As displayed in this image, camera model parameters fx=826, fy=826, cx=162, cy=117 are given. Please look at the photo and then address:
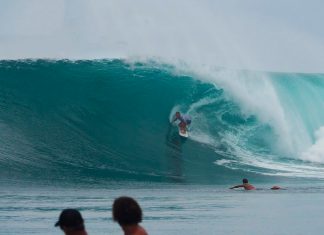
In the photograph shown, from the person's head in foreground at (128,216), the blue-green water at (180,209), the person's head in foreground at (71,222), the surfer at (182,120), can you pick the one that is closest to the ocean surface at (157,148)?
the blue-green water at (180,209)

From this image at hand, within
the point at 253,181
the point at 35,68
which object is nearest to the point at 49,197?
the point at 253,181

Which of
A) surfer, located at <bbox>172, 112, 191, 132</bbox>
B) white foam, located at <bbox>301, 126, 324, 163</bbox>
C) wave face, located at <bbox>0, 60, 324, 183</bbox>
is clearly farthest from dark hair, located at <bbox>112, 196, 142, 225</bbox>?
white foam, located at <bbox>301, 126, 324, 163</bbox>

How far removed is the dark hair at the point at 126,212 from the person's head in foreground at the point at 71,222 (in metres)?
0.35

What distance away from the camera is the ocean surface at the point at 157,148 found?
1199 centimetres

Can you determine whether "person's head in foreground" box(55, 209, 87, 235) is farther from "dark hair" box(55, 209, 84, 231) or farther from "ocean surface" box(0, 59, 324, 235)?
"ocean surface" box(0, 59, 324, 235)

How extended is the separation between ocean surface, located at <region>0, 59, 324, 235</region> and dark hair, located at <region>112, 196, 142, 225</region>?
5.17 meters

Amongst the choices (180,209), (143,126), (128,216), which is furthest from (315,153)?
(128,216)

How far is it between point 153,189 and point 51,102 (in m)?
8.44

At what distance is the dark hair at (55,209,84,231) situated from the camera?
17.0ft

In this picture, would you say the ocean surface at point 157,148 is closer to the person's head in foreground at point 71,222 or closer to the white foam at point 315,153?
the white foam at point 315,153

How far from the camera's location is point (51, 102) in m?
24.1

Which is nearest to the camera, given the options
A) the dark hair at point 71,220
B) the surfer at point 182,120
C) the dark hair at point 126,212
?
the dark hair at point 126,212

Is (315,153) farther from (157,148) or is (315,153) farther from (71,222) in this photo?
(71,222)

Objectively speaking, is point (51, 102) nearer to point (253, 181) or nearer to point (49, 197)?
point (253, 181)
